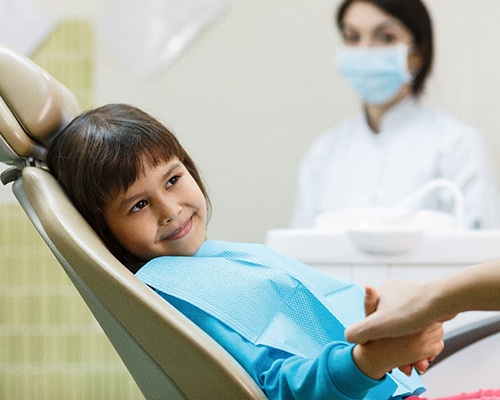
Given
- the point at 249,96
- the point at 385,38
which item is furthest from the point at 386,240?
the point at 249,96

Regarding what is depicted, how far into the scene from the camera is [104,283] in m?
1.08

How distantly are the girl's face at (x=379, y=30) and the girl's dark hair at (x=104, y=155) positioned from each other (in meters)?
1.89

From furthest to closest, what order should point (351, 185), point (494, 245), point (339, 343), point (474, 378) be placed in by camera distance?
1. point (351, 185)
2. point (494, 245)
3. point (474, 378)
4. point (339, 343)

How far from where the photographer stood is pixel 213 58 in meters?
3.35

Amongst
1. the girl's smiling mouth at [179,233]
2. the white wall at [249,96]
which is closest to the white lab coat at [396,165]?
the white wall at [249,96]

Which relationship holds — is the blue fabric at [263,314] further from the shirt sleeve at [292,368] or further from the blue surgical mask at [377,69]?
the blue surgical mask at [377,69]

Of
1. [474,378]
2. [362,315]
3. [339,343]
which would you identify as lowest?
[474,378]

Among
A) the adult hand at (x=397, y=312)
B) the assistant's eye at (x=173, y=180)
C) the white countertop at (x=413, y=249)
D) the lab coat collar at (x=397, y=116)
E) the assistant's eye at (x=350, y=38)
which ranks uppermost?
the assistant's eye at (x=350, y=38)

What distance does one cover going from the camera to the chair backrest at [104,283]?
40.6 inches

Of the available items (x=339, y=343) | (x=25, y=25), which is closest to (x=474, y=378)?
(x=339, y=343)

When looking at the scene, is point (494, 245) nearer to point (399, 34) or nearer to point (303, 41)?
point (399, 34)

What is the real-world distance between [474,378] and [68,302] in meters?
2.03

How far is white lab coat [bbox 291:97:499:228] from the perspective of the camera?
2.91m

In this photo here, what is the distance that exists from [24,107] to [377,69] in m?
1.96
